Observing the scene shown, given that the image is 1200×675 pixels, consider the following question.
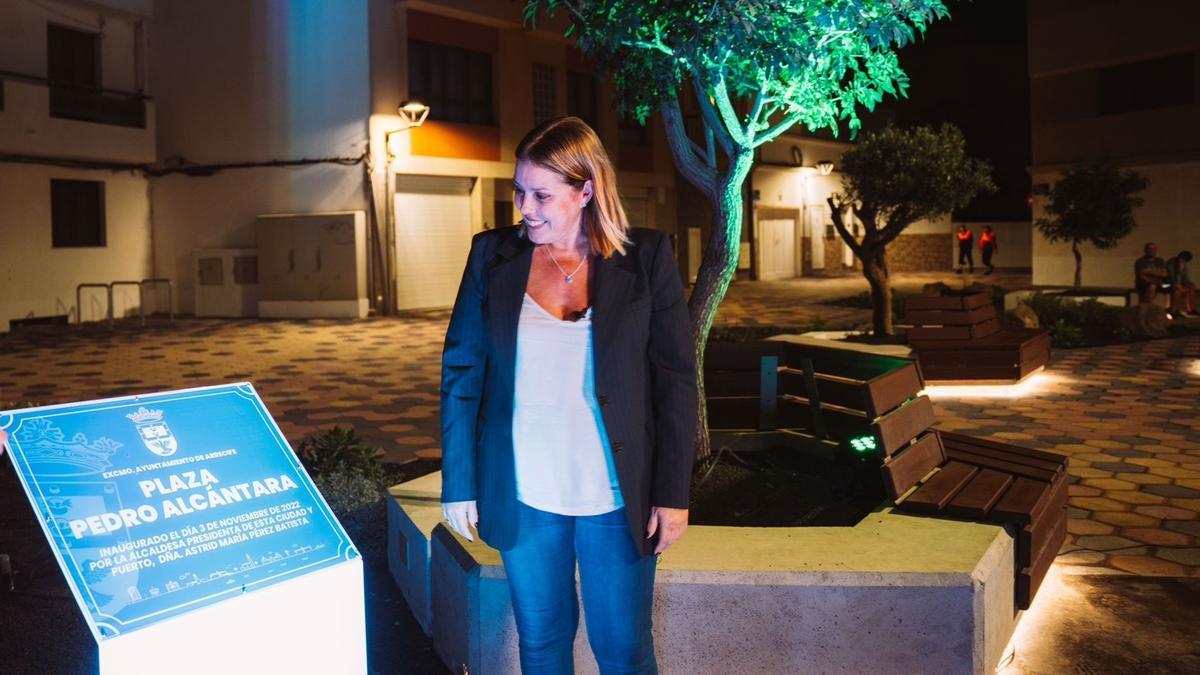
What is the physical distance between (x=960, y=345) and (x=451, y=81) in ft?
52.5

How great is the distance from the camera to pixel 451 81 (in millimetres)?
23594

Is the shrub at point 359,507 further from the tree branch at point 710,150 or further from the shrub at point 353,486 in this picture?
the tree branch at point 710,150

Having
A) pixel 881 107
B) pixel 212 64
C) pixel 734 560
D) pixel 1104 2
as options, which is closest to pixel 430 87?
pixel 212 64

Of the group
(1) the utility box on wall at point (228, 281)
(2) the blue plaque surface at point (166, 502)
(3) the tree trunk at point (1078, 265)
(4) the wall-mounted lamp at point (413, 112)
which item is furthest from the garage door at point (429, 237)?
(2) the blue plaque surface at point (166, 502)

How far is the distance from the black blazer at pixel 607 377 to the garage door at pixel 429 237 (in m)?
20.0

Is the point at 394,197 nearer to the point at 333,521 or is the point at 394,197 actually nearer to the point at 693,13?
the point at 693,13

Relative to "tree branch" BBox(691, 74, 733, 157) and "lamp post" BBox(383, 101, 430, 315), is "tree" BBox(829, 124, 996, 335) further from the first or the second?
"lamp post" BBox(383, 101, 430, 315)

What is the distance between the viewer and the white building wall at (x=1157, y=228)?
2539 centimetres

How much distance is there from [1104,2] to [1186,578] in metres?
26.2

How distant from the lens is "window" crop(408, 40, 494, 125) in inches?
899

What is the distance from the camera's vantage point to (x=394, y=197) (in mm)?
22016

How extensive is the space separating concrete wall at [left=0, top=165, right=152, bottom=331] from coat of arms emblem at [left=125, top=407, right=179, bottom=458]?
64.3ft

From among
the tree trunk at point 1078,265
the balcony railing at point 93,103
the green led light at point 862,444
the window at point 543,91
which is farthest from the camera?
the window at point 543,91

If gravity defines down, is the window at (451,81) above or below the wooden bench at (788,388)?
above
